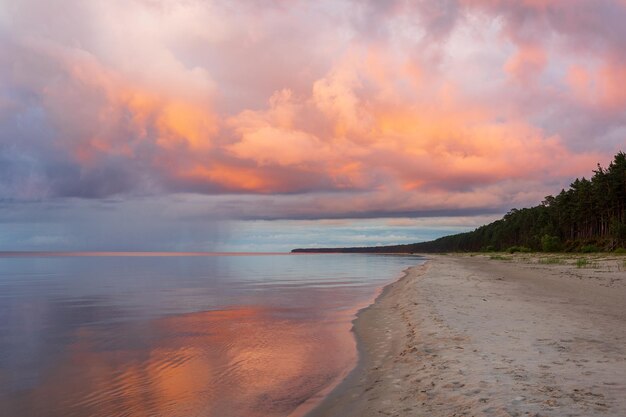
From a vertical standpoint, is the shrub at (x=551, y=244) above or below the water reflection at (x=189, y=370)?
above

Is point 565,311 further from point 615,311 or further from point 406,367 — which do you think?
point 406,367

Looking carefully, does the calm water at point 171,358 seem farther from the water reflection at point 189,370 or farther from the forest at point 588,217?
the forest at point 588,217

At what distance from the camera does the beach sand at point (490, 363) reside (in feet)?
22.1

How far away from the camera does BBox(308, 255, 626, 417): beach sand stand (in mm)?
6742

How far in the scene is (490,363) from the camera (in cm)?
907

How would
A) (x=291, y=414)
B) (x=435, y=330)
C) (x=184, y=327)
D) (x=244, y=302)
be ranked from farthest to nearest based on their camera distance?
(x=244, y=302)
(x=184, y=327)
(x=435, y=330)
(x=291, y=414)

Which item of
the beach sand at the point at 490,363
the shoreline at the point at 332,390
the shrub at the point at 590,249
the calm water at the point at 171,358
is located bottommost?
the calm water at the point at 171,358

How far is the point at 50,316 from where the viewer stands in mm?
21828

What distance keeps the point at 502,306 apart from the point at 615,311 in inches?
163

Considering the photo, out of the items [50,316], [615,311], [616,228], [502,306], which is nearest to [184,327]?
[50,316]

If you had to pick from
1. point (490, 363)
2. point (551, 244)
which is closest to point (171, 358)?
point (490, 363)

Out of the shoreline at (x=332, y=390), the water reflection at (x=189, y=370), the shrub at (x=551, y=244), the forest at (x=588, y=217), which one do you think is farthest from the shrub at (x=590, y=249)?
the shoreline at (x=332, y=390)

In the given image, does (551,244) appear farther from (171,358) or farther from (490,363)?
(171,358)

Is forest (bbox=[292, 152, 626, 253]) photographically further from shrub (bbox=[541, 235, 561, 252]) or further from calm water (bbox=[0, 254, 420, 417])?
calm water (bbox=[0, 254, 420, 417])
